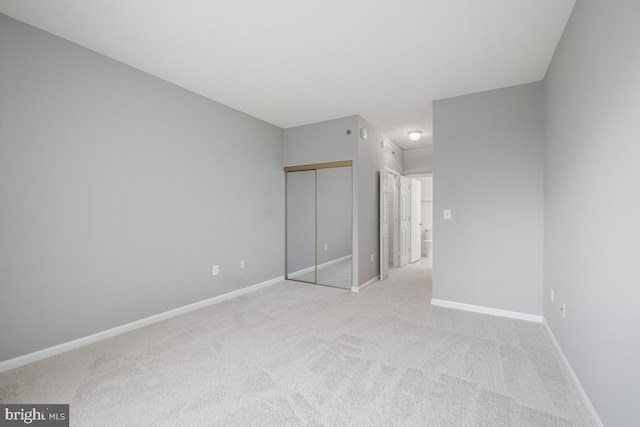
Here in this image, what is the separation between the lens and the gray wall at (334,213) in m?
4.17

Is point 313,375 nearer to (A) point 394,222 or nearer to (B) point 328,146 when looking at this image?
(B) point 328,146

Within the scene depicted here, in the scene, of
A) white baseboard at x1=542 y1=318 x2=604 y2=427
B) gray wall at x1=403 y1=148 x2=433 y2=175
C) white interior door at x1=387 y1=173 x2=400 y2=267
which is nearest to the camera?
white baseboard at x1=542 y1=318 x2=604 y2=427

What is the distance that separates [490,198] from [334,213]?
2108 mm

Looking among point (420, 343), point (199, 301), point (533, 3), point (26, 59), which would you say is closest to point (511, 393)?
point (420, 343)

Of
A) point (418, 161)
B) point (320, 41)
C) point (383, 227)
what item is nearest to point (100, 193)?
point (320, 41)

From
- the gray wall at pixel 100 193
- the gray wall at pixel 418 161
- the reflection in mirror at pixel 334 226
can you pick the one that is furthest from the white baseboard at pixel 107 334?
the gray wall at pixel 418 161

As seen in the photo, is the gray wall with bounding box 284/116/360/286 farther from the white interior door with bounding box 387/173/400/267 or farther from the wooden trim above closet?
the white interior door with bounding box 387/173/400/267

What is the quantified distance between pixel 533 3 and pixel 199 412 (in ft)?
11.2

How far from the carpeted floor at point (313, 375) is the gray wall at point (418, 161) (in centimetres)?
382

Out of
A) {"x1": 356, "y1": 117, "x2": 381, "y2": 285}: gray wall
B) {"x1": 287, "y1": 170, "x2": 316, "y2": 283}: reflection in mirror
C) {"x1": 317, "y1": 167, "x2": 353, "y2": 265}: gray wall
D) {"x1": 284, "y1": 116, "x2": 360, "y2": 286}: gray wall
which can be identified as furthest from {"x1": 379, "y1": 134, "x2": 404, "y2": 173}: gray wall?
{"x1": 287, "y1": 170, "x2": 316, "y2": 283}: reflection in mirror

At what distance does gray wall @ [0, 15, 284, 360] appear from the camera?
2.06 m

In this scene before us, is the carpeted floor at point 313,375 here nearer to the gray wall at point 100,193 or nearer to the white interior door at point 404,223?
the gray wall at point 100,193

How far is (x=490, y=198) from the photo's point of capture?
316 centimetres

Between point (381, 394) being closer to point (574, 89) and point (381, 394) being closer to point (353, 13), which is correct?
point (574, 89)
